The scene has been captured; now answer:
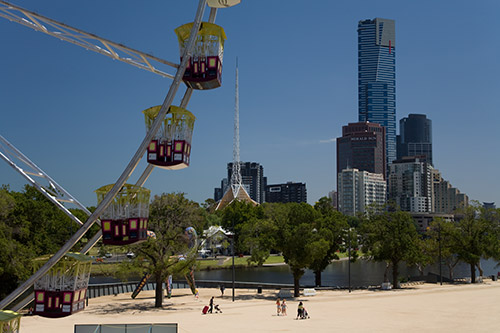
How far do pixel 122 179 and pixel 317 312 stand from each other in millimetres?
39765

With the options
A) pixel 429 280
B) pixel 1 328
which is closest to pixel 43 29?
pixel 1 328

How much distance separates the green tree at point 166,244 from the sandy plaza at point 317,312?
13.1 feet

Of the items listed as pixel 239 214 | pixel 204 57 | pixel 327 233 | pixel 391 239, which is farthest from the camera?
pixel 239 214

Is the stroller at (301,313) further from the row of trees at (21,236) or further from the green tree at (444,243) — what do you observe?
the green tree at (444,243)

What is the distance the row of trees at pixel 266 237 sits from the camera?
57.2 m

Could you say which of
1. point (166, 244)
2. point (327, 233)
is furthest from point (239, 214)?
point (166, 244)

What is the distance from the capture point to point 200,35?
20.6 m


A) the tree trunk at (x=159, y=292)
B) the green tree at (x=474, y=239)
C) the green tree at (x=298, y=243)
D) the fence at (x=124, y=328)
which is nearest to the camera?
the fence at (x=124, y=328)

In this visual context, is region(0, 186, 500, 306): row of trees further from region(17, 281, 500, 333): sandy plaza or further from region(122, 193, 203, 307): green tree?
region(17, 281, 500, 333): sandy plaza

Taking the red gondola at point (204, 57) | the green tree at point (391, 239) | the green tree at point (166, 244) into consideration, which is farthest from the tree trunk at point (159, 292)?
the red gondola at point (204, 57)

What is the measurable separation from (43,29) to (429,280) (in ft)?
263

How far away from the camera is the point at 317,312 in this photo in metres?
54.2

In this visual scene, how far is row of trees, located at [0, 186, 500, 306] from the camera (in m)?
57.2

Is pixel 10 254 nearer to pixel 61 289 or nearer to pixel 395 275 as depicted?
pixel 61 289
